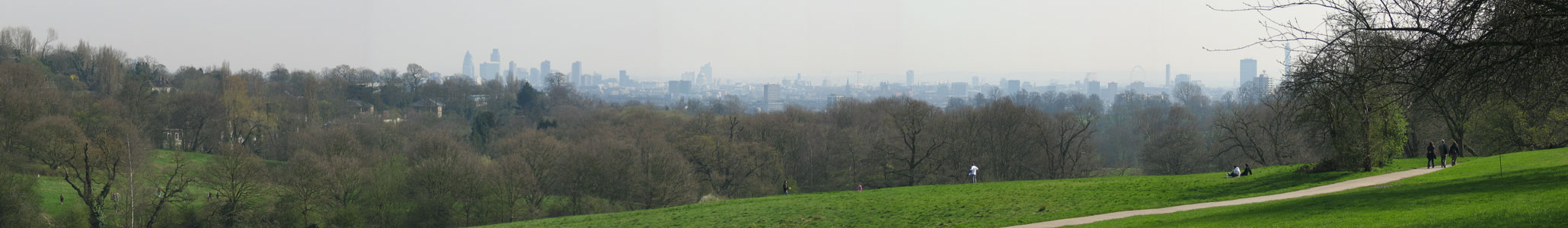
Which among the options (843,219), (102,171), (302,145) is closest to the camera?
(843,219)

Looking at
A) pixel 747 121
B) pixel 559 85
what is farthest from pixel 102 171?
pixel 559 85

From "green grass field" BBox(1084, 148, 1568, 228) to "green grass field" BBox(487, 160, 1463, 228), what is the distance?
298 centimetres

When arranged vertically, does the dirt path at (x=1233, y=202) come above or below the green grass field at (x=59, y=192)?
above

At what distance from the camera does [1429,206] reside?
14359 millimetres

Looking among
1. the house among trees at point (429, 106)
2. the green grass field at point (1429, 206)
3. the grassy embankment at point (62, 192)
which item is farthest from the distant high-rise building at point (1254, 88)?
the house among trees at point (429, 106)

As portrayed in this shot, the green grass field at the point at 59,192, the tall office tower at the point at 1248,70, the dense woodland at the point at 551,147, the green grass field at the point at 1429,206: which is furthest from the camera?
the tall office tower at the point at 1248,70

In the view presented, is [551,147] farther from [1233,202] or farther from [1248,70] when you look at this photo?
[1248,70]

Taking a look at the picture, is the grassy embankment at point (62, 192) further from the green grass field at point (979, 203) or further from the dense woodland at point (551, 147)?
the green grass field at point (979, 203)

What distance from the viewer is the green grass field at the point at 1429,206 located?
12.3m

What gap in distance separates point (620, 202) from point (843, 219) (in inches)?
898

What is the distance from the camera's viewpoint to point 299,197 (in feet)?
136

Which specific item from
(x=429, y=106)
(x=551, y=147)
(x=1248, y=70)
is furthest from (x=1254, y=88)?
(x=429, y=106)

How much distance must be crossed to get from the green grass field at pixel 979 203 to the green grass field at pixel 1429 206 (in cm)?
298

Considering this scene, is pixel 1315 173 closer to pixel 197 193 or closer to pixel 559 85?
pixel 197 193
